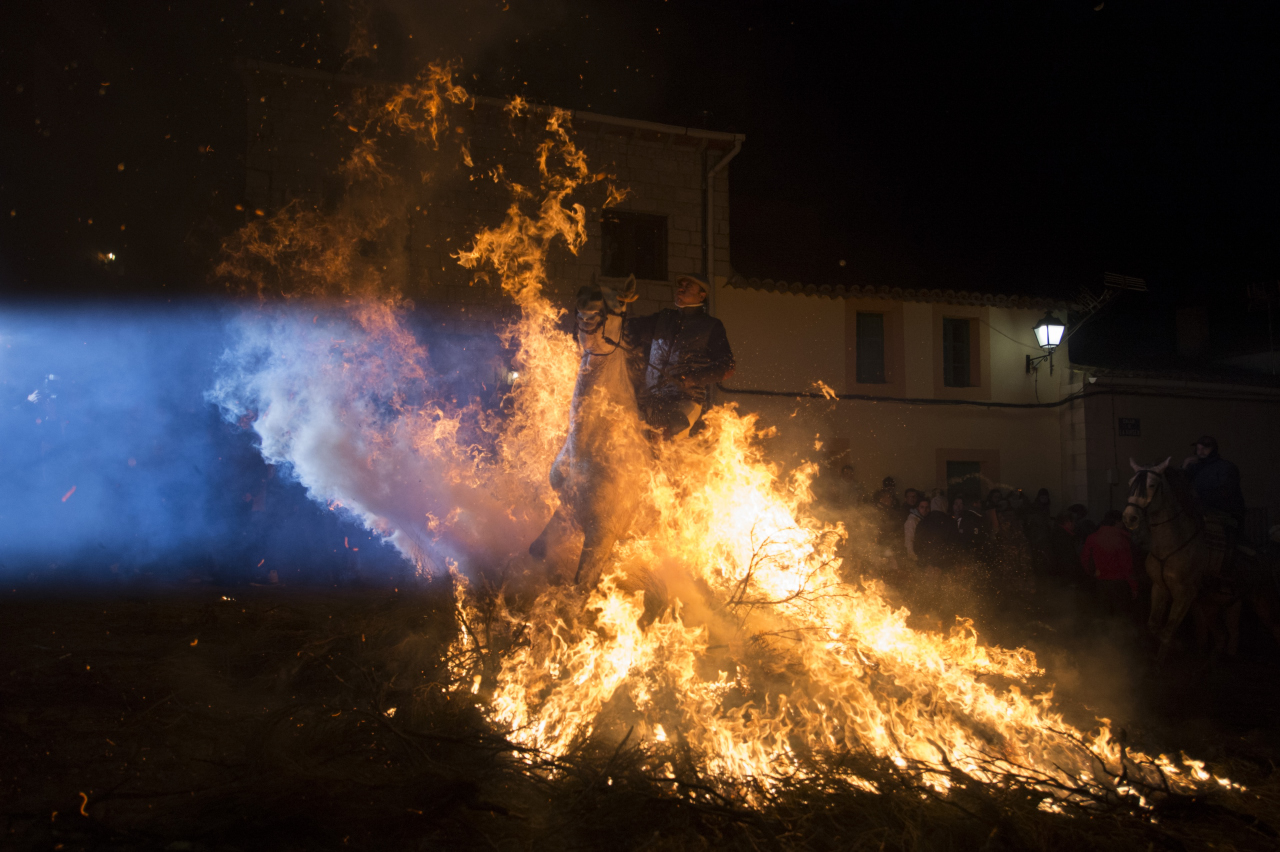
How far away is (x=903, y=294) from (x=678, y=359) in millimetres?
9850

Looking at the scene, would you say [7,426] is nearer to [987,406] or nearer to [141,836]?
[141,836]

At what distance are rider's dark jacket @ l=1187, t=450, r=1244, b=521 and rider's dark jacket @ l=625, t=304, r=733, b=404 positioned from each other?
697cm

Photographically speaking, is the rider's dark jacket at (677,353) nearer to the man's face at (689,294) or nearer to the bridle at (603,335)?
the man's face at (689,294)

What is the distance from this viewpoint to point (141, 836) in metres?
2.60

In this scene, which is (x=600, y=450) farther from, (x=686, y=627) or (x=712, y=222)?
(x=712, y=222)

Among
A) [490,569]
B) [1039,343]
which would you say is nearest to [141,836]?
[490,569]

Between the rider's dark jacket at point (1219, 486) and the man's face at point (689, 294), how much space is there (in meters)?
7.15

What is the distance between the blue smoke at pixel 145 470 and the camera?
333 inches

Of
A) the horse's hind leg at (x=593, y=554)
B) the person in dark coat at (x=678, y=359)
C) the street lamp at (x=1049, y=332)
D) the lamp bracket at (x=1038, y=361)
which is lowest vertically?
the horse's hind leg at (x=593, y=554)

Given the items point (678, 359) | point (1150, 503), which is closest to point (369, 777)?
point (678, 359)

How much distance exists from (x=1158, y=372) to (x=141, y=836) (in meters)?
17.2

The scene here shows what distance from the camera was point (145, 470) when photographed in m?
8.96

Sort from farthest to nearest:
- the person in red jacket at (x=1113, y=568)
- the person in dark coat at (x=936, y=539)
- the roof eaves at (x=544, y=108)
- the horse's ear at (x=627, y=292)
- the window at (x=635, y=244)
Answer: the window at (x=635, y=244), the roof eaves at (x=544, y=108), the person in red jacket at (x=1113, y=568), the person in dark coat at (x=936, y=539), the horse's ear at (x=627, y=292)

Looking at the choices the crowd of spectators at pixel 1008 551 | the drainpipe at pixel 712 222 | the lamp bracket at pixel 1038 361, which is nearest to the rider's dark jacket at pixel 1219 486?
the crowd of spectators at pixel 1008 551
